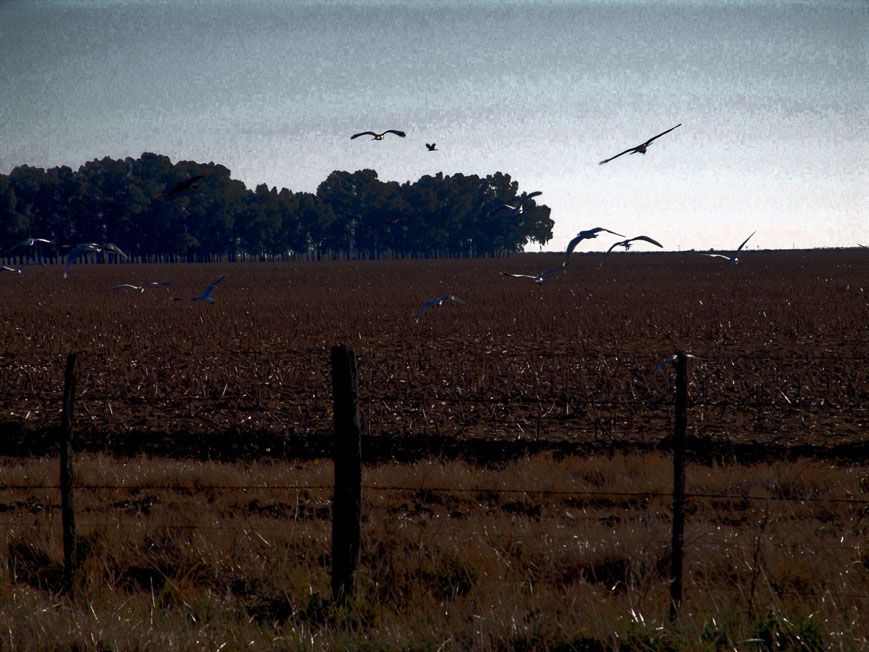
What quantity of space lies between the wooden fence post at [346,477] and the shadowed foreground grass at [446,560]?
0.24 m

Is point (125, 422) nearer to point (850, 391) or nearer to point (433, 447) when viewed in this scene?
point (433, 447)

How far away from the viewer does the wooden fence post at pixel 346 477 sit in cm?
560

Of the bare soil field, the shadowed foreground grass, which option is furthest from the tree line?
the shadowed foreground grass

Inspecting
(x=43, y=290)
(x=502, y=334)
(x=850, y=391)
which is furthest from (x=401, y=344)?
(x=43, y=290)

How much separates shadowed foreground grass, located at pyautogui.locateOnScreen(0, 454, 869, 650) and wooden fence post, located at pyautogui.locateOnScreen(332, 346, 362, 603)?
0.79 feet

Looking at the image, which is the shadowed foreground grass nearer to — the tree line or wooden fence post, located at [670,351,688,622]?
wooden fence post, located at [670,351,688,622]

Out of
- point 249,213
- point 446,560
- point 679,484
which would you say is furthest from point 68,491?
point 249,213

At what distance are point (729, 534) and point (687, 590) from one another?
158 centimetres

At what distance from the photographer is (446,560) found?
6473 millimetres

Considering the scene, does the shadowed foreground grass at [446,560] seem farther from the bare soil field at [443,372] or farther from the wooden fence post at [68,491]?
the bare soil field at [443,372]

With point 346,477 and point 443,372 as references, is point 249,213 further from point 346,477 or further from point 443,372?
point 346,477

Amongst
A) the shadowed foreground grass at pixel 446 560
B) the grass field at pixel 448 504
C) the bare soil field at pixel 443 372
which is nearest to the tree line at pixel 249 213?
the bare soil field at pixel 443 372

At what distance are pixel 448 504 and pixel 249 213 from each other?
139995 millimetres

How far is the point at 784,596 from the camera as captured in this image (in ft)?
18.6
